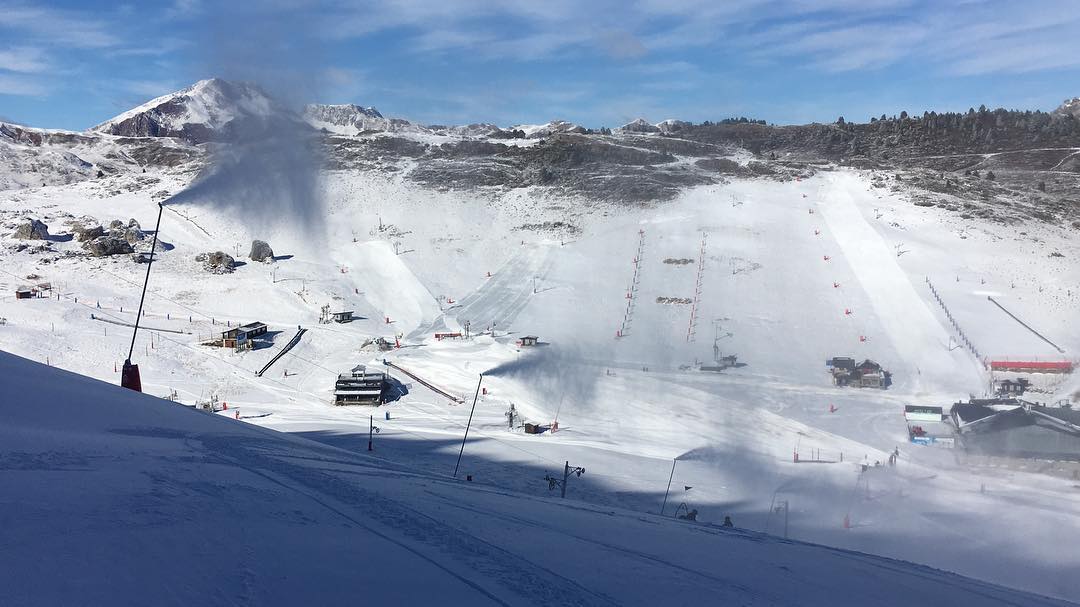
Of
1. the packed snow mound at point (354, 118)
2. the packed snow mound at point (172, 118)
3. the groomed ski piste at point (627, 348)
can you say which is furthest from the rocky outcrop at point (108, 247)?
the packed snow mound at point (354, 118)

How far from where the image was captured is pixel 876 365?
2819cm

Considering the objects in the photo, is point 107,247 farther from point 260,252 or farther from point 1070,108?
point 1070,108

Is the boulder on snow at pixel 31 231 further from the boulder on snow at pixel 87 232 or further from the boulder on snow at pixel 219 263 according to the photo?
the boulder on snow at pixel 219 263

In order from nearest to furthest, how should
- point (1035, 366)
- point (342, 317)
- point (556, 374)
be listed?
point (556, 374) < point (1035, 366) < point (342, 317)

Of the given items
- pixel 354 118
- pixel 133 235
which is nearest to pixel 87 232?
pixel 133 235

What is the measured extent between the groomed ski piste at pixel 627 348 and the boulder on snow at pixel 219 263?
660 millimetres

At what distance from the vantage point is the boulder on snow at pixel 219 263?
37.8m

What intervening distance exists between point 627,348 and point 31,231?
110 feet

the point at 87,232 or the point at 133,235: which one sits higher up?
the point at 133,235

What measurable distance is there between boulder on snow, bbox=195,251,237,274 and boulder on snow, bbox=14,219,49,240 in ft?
30.7

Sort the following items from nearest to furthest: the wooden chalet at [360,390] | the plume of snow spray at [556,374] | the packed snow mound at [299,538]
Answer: the packed snow mound at [299,538], the wooden chalet at [360,390], the plume of snow spray at [556,374]

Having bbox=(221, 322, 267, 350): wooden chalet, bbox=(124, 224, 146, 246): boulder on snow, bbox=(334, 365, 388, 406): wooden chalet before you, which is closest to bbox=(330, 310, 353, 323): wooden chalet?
bbox=(221, 322, 267, 350): wooden chalet

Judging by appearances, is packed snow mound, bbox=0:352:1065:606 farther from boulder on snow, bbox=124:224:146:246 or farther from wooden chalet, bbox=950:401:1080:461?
boulder on snow, bbox=124:224:146:246

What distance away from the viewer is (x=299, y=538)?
5309 mm
